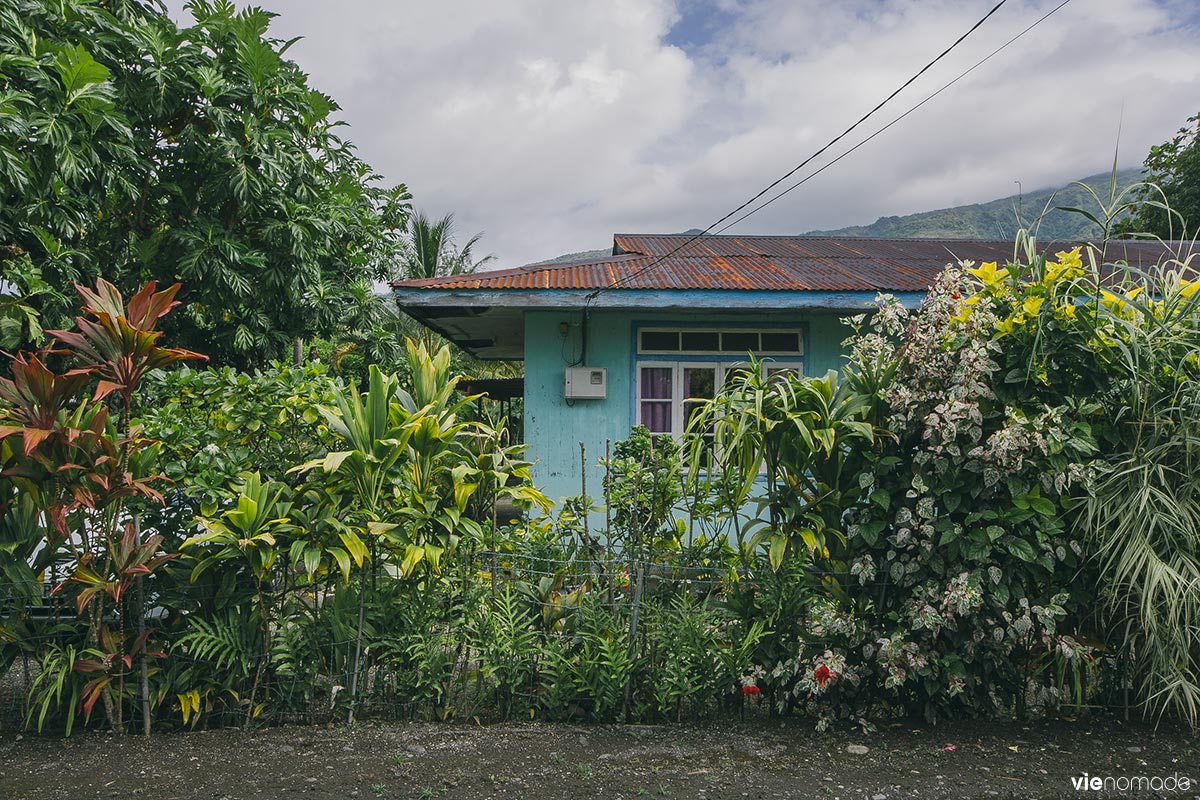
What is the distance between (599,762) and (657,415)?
5.22 meters

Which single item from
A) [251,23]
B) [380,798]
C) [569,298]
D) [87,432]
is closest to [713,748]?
[380,798]

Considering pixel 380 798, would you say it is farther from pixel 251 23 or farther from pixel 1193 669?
pixel 251 23

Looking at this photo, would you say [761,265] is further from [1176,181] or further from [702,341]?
[1176,181]

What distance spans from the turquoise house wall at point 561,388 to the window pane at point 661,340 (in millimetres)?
155

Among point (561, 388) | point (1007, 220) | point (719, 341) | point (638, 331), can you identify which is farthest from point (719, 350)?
point (1007, 220)

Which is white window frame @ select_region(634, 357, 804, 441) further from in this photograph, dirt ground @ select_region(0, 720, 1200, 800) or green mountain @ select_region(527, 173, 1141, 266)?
dirt ground @ select_region(0, 720, 1200, 800)

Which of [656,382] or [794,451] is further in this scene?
[656,382]

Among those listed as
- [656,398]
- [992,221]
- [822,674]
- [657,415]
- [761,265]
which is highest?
[992,221]

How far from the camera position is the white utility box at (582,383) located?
8.38 metres

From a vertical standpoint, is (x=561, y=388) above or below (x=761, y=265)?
below

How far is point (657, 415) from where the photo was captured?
8.68m

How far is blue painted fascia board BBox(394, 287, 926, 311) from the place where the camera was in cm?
784

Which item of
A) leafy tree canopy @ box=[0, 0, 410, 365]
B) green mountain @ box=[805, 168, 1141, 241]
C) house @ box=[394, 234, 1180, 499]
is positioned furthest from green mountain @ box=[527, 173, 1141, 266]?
leafy tree canopy @ box=[0, 0, 410, 365]

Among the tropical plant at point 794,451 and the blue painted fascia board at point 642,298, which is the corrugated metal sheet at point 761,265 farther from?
the tropical plant at point 794,451
